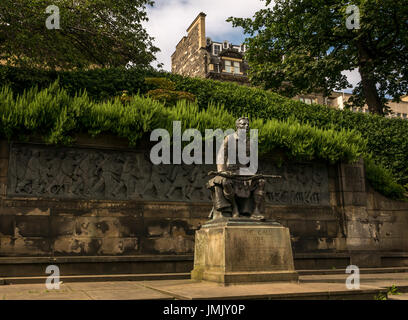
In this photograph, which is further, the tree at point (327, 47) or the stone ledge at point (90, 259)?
the tree at point (327, 47)

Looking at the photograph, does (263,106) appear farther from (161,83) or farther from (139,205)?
(139,205)

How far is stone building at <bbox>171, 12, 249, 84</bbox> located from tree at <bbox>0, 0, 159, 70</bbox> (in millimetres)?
22042

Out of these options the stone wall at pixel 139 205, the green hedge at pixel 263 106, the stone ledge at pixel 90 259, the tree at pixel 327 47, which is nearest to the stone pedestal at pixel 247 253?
the stone ledge at pixel 90 259

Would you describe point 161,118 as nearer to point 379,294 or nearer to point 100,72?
point 100,72

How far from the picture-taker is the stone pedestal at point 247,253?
8414mm

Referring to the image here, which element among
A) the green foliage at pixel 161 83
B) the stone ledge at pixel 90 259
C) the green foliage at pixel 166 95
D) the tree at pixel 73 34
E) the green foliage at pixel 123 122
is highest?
the tree at pixel 73 34

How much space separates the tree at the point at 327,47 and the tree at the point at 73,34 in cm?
943

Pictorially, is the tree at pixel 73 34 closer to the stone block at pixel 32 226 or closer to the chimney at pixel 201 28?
the stone block at pixel 32 226

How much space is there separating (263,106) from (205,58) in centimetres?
2847

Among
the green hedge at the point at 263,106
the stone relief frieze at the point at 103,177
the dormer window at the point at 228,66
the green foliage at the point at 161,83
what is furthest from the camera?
the dormer window at the point at 228,66

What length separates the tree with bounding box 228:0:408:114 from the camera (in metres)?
26.2

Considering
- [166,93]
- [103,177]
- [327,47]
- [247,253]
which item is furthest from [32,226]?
[327,47]

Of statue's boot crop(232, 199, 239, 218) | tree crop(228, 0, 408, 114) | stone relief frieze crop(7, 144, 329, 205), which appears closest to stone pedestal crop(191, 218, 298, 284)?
statue's boot crop(232, 199, 239, 218)

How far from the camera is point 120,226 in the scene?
12.9 m
